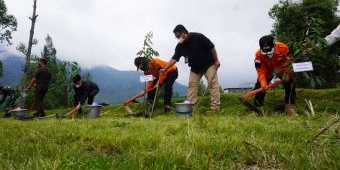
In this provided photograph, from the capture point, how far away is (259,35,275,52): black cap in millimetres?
9008

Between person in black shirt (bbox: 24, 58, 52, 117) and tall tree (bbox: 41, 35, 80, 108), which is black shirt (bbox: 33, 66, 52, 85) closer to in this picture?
person in black shirt (bbox: 24, 58, 52, 117)

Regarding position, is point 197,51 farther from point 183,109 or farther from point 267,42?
point 267,42

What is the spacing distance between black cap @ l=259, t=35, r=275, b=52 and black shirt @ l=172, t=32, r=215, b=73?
1855mm

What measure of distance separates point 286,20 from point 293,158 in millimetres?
30602

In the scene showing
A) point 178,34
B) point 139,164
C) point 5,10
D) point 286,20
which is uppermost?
point 5,10

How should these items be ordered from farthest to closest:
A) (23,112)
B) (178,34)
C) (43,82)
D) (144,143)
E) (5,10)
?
(5,10) → (43,82) → (23,112) → (178,34) → (144,143)

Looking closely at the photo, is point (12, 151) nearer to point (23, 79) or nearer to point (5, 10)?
point (23, 79)

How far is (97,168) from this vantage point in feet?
8.30

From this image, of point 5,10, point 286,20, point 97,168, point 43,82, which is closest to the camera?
point 97,168

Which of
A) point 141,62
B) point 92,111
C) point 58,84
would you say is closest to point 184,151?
point 141,62

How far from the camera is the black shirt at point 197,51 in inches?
420

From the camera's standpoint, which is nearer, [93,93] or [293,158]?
[293,158]

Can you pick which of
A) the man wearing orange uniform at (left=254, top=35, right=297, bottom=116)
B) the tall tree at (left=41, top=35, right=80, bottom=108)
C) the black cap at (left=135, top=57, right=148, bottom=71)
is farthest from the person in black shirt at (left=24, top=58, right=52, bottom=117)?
the tall tree at (left=41, top=35, right=80, bottom=108)

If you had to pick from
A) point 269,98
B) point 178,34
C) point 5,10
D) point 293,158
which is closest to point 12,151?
point 293,158
